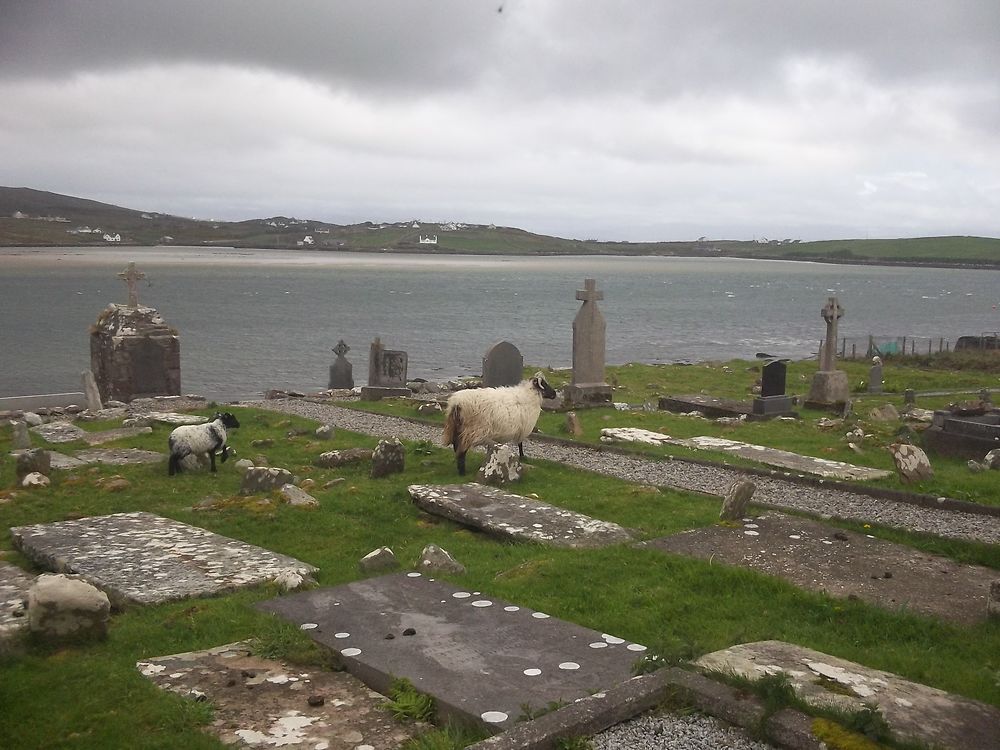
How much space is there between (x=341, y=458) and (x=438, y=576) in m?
6.40

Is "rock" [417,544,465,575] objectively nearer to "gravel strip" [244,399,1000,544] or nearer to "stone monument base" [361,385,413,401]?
"gravel strip" [244,399,1000,544]

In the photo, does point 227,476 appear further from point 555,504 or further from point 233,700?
point 233,700

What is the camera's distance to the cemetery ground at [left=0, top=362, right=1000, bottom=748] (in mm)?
5734

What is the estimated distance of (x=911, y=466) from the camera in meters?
12.8

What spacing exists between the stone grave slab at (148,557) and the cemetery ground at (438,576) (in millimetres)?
237

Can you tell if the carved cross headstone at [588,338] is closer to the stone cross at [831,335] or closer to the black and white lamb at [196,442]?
the stone cross at [831,335]

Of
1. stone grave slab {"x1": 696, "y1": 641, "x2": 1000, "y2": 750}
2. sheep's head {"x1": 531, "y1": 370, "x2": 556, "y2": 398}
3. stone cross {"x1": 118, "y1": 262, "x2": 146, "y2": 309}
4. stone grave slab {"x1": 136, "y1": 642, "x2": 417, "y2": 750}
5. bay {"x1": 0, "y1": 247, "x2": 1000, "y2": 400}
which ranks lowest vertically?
bay {"x1": 0, "y1": 247, "x2": 1000, "y2": 400}

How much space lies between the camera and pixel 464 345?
64688mm

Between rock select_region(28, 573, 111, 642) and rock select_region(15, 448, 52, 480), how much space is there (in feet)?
22.9

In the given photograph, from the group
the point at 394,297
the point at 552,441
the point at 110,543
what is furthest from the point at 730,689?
the point at 394,297

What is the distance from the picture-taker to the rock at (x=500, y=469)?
1274 centimetres

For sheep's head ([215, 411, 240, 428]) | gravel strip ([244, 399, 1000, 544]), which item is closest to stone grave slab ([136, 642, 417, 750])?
gravel strip ([244, 399, 1000, 544])

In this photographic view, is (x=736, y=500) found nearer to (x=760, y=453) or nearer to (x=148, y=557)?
(x=760, y=453)

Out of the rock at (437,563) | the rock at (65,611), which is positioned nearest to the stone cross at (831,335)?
the rock at (437,563)
